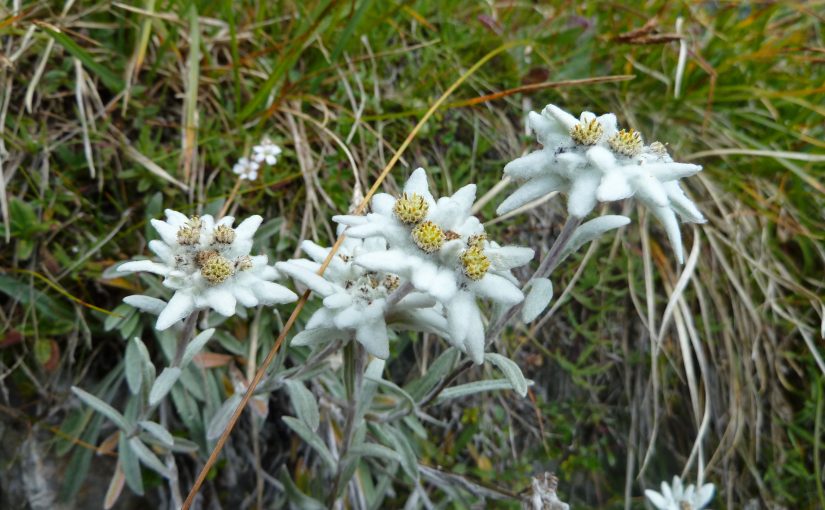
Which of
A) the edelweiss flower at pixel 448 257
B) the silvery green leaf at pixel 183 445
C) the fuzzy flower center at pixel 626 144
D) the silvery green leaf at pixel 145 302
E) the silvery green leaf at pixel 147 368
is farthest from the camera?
the silvery green leaf at pixel 183 445

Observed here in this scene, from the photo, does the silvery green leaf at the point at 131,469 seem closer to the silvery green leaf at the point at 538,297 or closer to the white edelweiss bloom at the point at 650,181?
the silvery green leaf at the point at 538,297

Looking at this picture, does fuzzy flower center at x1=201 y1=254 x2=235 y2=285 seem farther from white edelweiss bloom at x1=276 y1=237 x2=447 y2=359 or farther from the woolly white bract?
the woolly white bract

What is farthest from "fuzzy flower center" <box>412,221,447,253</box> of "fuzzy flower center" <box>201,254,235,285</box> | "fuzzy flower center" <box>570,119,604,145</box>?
"fuzzy flower center" <box>201,254,235,285</box>

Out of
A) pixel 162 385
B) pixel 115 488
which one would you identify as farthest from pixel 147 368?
pixel 115 488

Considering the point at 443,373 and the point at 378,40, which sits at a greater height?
the point at 378,40

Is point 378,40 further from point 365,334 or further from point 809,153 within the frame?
point 809,153

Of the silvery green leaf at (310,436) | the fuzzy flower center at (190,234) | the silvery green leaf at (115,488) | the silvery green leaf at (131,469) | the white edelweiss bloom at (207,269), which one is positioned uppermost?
the fuzzy flower center at (190,234)

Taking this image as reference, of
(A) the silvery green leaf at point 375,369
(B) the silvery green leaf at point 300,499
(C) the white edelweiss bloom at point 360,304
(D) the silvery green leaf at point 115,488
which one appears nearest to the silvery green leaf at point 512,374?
(C) the white edelweiss bloom at point 360,304

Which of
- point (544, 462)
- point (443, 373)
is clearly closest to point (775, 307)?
point (544, 462)
